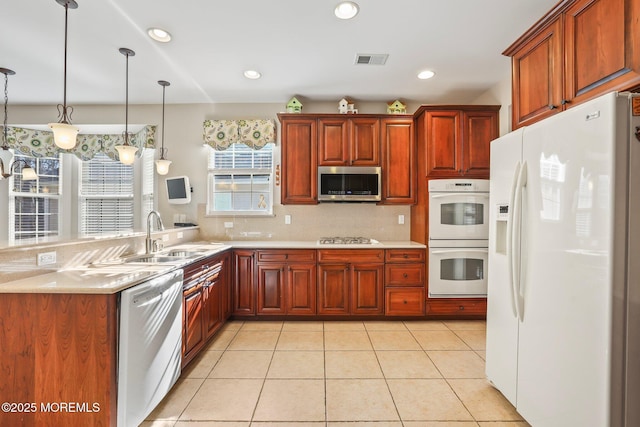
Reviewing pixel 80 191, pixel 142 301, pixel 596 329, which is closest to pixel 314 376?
pixel 142 301

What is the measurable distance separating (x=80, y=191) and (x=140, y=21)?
3.12m

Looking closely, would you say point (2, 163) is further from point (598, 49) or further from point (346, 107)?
point (598, 49)

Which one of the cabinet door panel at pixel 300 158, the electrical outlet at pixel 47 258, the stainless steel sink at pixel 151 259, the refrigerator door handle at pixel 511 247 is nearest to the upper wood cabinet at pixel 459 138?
the cabinet door panel at pixel 300 158

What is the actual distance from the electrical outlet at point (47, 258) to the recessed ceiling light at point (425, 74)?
11.5ft

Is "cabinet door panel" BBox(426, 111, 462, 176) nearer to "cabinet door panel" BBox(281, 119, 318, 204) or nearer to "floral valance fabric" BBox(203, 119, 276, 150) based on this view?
"cabinet door panel" BBox(281, 119, 318, 204)

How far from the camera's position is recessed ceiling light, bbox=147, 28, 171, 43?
96.3 inches

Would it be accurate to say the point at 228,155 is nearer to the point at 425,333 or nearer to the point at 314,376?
the point at 314,376

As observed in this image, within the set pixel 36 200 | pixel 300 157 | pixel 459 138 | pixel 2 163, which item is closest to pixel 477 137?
pixel 459 138

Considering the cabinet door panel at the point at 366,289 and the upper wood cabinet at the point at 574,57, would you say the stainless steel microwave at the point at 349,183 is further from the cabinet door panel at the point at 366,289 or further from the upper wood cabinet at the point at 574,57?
the upper wood cabinet at the point at 574,57

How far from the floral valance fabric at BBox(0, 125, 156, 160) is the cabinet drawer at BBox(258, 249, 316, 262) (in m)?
2.18

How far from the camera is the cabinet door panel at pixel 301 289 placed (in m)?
3.43

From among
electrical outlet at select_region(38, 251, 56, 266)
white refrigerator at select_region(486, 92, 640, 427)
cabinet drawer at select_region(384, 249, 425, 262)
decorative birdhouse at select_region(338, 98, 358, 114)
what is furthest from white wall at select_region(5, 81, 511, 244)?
white refrigerator at select_region(486, 92, 640, 427)

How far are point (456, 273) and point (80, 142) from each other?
5.18 meters

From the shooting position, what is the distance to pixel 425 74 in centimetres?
323
